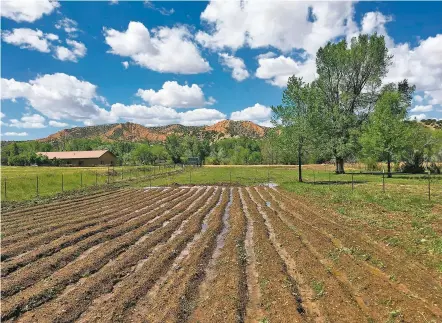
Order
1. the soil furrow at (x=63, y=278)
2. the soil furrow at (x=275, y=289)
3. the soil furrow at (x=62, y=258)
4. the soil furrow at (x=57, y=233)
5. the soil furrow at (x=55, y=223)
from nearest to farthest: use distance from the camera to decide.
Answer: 1. the soil furrow at (x=275, y=289)
2. the soil furrow at (x=63, y=278)
3. the soil furrow at (x=62, y=258)
4. the soil furrow at (x=57, y=233)
5. the soil furrow at (x=55, y=223)

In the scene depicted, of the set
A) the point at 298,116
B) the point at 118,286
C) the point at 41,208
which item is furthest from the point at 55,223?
the point at 298,116

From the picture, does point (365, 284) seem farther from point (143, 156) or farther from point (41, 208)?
point (143, 156)

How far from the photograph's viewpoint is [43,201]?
22906mm

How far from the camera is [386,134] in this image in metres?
36.1

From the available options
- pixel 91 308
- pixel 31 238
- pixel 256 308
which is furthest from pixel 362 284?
pixel 31 238

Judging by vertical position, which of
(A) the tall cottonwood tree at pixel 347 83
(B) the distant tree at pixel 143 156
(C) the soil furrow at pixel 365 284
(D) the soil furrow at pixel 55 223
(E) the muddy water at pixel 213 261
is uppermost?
(A) the tall cottonwood tree at pixel 347 83

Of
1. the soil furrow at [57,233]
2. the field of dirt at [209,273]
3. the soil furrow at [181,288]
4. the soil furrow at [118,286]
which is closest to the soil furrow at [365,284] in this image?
the field of dirt at [209,273]

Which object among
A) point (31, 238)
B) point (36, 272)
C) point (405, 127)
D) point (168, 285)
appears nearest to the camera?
point (168, 285)

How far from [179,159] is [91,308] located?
109259 millimetres

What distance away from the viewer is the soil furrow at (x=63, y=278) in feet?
23.2

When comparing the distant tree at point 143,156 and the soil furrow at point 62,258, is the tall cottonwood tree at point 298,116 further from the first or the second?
the distant tree at point 143,156

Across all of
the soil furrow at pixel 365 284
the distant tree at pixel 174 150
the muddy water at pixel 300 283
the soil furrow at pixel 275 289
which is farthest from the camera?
the distant tree at pixel 174 150

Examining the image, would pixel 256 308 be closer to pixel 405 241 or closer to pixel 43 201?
pixel 405 241

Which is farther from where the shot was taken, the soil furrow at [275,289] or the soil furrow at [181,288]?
the soil furrow at [181,288]
